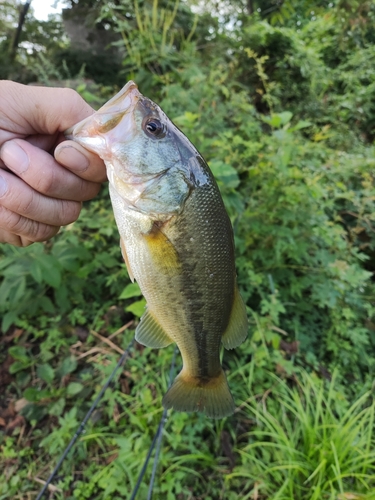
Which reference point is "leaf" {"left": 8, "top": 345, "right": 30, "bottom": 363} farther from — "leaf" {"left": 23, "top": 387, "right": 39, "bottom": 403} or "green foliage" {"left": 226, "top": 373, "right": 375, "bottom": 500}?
"green foliage" {"left": 226, "top": 373, "right": 375, "bottom": 500}

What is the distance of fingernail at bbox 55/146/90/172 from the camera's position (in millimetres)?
1056

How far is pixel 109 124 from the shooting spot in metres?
0.96

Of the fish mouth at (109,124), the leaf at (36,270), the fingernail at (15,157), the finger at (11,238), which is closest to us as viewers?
the fish mouth at (109,124)

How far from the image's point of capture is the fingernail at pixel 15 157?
1.08 meters

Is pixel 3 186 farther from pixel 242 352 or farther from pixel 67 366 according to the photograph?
pixel 242 352

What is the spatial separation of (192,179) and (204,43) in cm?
555

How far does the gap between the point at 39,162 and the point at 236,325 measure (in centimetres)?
91

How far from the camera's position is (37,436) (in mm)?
2250

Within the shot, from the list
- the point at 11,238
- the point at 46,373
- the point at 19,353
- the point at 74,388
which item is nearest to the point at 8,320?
the point at 19,353

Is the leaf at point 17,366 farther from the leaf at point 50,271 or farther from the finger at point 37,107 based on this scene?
the finger at point 37,107

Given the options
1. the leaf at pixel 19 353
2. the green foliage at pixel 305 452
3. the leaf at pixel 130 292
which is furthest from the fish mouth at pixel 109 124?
the leaf at pixel 19 353

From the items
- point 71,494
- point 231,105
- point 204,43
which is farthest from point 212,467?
point 204,43

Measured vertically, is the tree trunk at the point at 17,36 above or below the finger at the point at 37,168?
above

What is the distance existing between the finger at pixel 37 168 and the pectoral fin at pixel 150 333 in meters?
0.56
